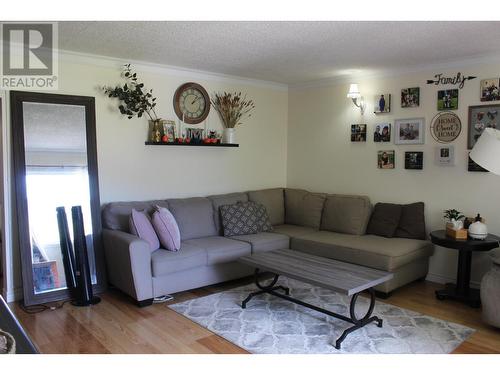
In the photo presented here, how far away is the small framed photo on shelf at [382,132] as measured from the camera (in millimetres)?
4734

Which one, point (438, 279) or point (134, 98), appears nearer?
point (134, 98)

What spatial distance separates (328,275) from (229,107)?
271cm

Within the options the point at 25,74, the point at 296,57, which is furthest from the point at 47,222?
the point at 296,57

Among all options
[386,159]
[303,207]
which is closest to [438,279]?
[386,159]

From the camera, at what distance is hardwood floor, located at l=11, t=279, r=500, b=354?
2.83 metres

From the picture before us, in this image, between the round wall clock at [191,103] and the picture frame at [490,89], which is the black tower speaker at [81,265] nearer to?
the round wall clock at [191,103]

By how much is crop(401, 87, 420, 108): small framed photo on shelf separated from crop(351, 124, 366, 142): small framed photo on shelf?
0.55 metres

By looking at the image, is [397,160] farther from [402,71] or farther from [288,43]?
[288,43]

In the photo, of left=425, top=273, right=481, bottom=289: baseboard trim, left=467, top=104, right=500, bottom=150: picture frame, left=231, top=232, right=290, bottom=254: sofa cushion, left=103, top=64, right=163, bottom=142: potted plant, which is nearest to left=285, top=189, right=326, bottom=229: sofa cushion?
left=231, top=232, right=290, bottom=254: sofa cushion

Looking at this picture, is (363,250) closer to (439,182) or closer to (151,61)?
(439,182)

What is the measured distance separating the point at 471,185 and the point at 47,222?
418 centimetres

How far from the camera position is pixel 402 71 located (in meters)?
4.55

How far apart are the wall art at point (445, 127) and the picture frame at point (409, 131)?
0.13 meters

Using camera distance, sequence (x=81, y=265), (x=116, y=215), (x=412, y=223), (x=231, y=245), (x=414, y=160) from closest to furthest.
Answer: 1. (x=81, y=265)
2. (x=116, y=215)
3. (x=231, y=245)
4. (x=412, y=223)
5. (x=414, y=160)
